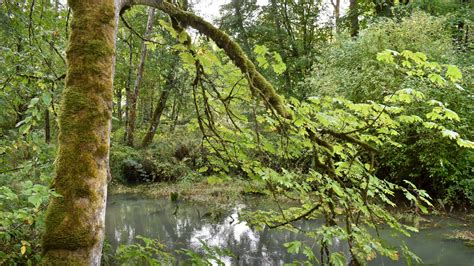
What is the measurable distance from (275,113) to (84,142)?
1.57m

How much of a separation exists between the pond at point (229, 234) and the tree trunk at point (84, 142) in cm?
450

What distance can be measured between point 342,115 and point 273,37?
16105mm

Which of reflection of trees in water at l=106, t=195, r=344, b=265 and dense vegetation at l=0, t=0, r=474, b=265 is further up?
dense vegetation at l=0, t=0, r=474, b=265

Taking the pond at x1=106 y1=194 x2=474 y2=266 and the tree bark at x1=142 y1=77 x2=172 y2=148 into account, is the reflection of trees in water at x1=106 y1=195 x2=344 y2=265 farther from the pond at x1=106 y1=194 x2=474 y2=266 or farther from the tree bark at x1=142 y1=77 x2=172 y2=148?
the tree bark at x1=142 y1=77 x2=172 y2=148

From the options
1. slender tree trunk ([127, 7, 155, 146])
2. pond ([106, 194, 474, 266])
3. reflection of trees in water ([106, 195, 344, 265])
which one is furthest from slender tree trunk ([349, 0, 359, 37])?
reflection of trees in water ([106, 195, 344, 265])

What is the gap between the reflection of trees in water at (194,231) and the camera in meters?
7.14

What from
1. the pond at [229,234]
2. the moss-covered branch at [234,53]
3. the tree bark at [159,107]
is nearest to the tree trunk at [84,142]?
the moss-covered branch at [234,53]

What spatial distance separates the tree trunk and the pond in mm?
4497

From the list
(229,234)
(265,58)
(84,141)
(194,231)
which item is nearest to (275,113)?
(265,58)

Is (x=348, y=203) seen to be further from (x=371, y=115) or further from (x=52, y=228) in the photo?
(x=52, y=228)

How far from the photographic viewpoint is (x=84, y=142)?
1466mm

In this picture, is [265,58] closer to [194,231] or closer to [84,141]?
[84,141]

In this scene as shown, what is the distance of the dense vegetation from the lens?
2521 millimetres

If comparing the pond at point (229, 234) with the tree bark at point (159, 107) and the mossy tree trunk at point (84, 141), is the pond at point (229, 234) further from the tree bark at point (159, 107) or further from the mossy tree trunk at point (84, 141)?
the mossy tree trunk at point (84, 141)
